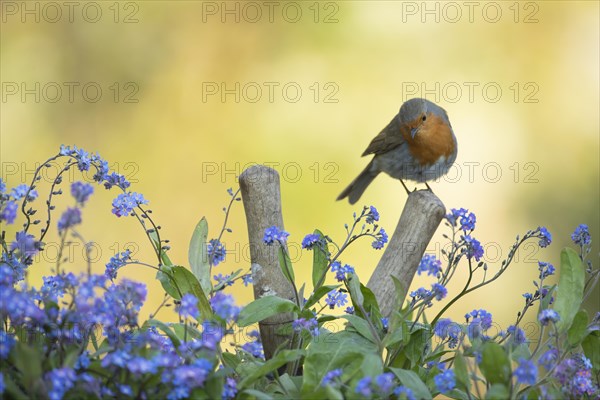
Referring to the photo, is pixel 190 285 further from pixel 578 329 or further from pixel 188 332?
pixel 578 329

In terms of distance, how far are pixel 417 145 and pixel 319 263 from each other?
1.62 meters

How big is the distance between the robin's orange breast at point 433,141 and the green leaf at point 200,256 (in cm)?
158

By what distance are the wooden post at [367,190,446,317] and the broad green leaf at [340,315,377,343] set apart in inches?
7.9

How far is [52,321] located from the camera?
1.14 meters

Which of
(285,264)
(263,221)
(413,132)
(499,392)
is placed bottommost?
(499,392)

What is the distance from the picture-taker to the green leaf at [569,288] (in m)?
1.41

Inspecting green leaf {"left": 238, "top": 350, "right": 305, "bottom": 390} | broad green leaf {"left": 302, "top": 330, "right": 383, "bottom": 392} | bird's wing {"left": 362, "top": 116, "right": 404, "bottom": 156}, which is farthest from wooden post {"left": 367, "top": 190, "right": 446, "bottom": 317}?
bird's wing {"left": 362, "top": 116, "right": 404, "bottom": 156}

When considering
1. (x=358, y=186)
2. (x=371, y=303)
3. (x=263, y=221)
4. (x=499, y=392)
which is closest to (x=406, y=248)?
(x=371, y=303)

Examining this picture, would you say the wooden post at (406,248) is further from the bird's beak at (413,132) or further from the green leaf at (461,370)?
the bird's beak at (413,132)

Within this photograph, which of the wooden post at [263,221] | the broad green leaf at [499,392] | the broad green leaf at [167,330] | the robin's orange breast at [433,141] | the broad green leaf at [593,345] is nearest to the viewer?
the broad green leaf at [499,392]

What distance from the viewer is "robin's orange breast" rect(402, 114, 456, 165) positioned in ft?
9.96

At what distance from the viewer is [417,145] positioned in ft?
10.1

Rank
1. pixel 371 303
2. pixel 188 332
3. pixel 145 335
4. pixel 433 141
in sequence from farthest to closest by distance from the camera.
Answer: pixel 433 141 < pixel 371 303 < pixel 188 332 < pixel 145 335

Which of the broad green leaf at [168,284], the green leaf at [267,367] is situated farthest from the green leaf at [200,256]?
the green leaf at [267,367]
